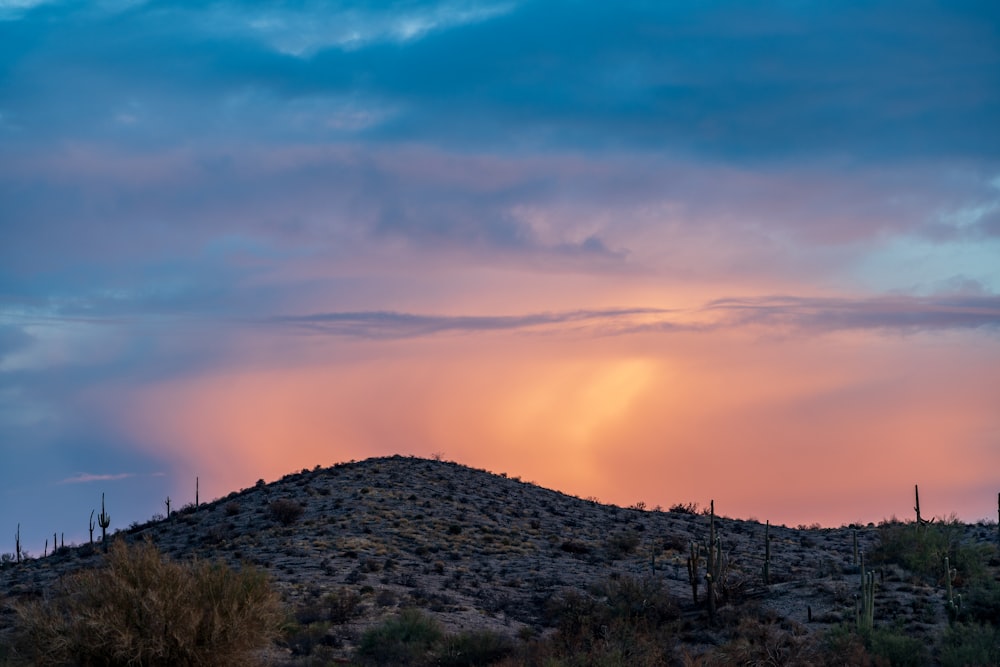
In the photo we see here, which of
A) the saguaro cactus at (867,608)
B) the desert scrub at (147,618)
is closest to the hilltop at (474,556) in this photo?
the saguaro cactus at (867,608)

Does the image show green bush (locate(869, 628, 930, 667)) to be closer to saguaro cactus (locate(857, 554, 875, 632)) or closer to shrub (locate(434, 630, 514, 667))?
saguaro cactus (locate(857, 554, 875, 632))

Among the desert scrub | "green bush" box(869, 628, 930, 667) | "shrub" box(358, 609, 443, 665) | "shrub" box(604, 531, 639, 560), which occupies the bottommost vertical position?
"green bush" box(869, 628, 930, 667)

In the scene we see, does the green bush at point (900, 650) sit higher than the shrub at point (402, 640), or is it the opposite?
the shrub at point (402, 640)

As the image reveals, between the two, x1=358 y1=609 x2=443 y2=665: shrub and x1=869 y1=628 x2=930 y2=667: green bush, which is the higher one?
x1=358 y1=609 x2=443 y2=665: shrub

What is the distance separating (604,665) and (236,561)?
26820 millimetres

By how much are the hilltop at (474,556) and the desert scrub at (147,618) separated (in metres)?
6.21

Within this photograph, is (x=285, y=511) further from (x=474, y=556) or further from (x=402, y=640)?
(x=402, y=640)

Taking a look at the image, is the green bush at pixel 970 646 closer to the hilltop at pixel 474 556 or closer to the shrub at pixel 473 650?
the hilltop at pixel 474 556

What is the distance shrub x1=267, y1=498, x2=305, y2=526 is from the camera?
196 ft

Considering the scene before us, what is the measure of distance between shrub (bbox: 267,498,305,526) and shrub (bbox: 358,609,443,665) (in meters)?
23.1

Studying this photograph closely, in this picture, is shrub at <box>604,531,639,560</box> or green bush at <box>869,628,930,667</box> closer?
green bush at <box>869,628,930,667</box>

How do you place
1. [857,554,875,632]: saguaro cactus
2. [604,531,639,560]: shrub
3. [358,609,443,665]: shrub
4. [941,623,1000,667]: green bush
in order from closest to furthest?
1. [941,623,1000,667]: green bush
2. [358,609,443,665]: shrub
3. [857,554,875,632]: saguaro cactus
4. [604,531,639,560]: shrub

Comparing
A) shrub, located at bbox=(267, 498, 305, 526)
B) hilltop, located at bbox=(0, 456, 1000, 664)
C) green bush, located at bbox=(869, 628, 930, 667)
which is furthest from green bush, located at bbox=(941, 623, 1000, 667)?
shrub, located at bbox=(267, 498, 305, 526)

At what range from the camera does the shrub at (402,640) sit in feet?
114
